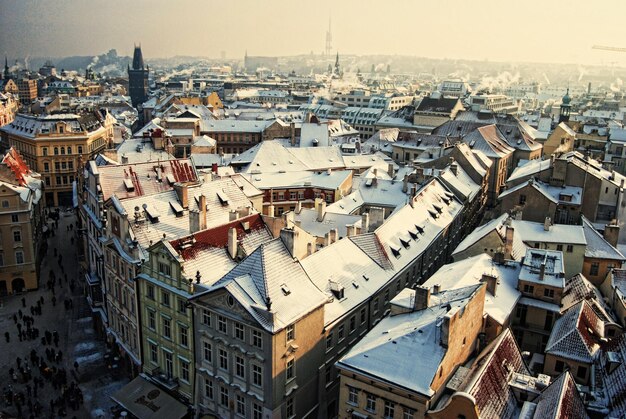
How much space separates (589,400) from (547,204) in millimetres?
36713

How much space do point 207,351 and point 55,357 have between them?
2282 cm

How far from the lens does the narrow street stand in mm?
51062

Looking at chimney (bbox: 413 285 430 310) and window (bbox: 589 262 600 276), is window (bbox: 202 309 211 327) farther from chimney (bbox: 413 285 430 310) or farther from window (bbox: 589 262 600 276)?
window (bbox: 589 262 600 276)

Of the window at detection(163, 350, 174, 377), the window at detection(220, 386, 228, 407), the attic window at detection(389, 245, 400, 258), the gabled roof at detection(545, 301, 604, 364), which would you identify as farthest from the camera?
the attic window at detection(389, 245, 400, 258)

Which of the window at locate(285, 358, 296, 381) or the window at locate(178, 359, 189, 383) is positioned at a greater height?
the window at locate(285, 358, 296, 381)

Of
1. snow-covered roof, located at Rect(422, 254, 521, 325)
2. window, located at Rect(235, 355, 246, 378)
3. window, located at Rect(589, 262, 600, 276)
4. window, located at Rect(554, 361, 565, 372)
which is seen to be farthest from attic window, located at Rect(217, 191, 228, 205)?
window, located at Rect(589, 262, 600, 276)

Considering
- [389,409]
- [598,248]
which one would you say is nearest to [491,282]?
[389,409]

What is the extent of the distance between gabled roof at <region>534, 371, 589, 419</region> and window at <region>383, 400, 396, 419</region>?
8.79 meters

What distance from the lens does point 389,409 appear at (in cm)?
3741

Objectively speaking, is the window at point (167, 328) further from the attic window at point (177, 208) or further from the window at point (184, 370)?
the attic window at point (177, 208)

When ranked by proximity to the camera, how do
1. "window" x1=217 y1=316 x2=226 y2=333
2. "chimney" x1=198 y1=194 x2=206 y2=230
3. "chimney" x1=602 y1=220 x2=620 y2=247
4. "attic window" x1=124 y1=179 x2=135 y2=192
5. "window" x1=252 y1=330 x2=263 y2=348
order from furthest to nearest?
1. "attic window" x1=124 y1=179 x2=135 y2=192
2. "chimney" x1=602 y1=220 x2=620 y2=247
3. "chimney" x1=198 y1=194 x2=206 y2=230
4. "window" x1=217 y1=316 x2=226 y2=333
5. "window" x1=252 y1=330 x2=263 y2=348

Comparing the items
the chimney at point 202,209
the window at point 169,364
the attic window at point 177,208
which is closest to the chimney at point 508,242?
the chimney at point 202,209

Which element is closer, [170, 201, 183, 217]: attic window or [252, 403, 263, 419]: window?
[252, 403, 263, 419]: window

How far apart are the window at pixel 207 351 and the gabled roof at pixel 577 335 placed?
26.5 m
